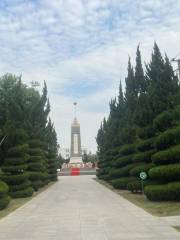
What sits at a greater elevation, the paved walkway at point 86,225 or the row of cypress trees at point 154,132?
the row of cypress trees at point 154,132

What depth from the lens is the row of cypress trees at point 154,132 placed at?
72.8ft

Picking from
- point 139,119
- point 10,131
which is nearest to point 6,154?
point 10,131

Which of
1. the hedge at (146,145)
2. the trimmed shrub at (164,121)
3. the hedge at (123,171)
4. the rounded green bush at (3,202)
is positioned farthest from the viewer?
the hedge at (123,171)

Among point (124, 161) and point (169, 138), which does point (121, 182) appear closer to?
point (124, 161)

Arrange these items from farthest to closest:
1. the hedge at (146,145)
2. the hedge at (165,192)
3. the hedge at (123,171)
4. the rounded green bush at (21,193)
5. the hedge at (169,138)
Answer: the hedge at (123,171) → the rounded green bush at (21,193) → the hedge at (146,145) → the hedge at (169,138) → the hedge at (165,192)

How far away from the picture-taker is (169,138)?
74.1 feet

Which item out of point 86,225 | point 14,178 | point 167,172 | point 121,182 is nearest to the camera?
point 86,225

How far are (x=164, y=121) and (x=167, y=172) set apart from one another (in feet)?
11.1

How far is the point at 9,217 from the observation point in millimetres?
19156

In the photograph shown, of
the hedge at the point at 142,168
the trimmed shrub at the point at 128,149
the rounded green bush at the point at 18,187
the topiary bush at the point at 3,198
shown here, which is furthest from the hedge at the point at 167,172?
the trimmed shrub at the point at 128,149

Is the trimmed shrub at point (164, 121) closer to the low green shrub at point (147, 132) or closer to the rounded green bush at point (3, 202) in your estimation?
the low green shrub at point (147, 132)

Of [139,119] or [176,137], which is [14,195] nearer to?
[139,119]

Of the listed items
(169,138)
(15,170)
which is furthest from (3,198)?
(169,138)

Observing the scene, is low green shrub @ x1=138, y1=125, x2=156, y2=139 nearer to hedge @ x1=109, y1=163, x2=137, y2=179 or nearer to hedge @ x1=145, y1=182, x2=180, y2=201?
hedge @ x1=145, y1=182, x2=180, y2=201
